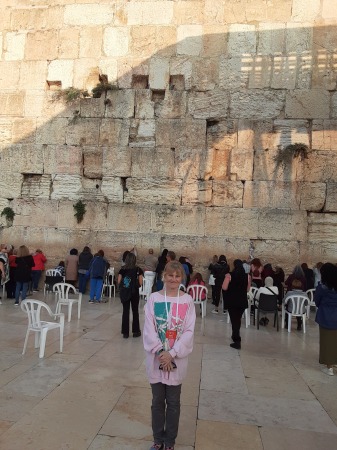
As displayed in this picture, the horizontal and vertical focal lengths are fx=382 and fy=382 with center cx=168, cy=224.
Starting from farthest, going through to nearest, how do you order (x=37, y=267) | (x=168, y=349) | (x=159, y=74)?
1. (x=159, y=74)
2. (x=37, y=267)
3. (x=168, y=349)

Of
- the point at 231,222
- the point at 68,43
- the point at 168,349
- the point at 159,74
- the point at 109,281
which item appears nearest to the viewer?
the point at 168,349

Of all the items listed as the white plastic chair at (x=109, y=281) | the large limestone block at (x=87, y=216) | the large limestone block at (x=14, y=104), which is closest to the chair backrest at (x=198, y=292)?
the white plastic chair at (x=109, y=281)

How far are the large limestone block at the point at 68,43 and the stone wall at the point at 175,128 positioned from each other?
0.14ft

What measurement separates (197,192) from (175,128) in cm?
217

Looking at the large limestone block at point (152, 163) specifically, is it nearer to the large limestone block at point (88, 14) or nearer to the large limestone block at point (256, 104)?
the large limestone block at point (256, 104)

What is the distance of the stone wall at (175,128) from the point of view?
11508 millimetres

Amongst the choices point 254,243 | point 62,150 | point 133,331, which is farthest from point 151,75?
point 133,331

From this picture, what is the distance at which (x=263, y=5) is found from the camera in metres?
12.1

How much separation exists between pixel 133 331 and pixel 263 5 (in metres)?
11.0

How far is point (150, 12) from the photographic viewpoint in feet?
40.9

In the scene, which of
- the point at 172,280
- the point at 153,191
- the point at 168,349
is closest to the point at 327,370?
the point at 168,349

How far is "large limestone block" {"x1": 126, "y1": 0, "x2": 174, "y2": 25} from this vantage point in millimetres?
12398

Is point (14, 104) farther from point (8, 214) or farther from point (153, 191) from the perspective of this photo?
point (153, 191)

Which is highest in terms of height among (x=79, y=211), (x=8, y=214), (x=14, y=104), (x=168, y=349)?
(x=14, y=104)
